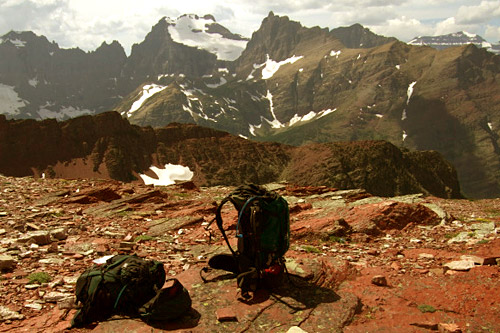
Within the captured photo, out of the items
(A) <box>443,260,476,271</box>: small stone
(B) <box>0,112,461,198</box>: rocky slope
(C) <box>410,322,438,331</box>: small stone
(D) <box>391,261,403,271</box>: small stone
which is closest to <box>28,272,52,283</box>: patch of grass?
(C) <box>410,322,438,331</box>: small stone

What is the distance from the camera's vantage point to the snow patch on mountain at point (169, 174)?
393 ft

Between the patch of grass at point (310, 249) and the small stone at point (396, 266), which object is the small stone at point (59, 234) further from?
the small stone at point (396, 266)

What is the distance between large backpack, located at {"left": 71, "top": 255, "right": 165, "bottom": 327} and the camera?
21.0ft

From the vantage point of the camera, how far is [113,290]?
657 centimetres

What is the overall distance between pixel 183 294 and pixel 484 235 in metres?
10.5

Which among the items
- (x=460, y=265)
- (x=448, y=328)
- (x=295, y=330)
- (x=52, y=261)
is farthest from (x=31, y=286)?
(x=460, y=265)

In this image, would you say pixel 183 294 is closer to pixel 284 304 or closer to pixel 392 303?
pixel 284 304

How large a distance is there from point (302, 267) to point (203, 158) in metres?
120

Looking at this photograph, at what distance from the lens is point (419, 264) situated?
9.61 m

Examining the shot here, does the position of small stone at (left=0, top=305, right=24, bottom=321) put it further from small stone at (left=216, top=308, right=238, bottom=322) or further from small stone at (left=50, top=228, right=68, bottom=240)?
small stone at (left=50, top=228, right=68, bottom=240)

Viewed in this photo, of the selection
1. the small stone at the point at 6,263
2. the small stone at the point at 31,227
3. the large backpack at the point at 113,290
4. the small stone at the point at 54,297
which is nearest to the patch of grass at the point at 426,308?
the large backpack at the point at 113,290

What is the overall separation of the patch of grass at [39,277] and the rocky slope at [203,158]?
339 feet

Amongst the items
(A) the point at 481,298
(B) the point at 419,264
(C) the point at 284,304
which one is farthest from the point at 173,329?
(B) the point at 419,264

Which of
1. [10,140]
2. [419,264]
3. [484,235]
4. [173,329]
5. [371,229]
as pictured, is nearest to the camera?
[173,329]
